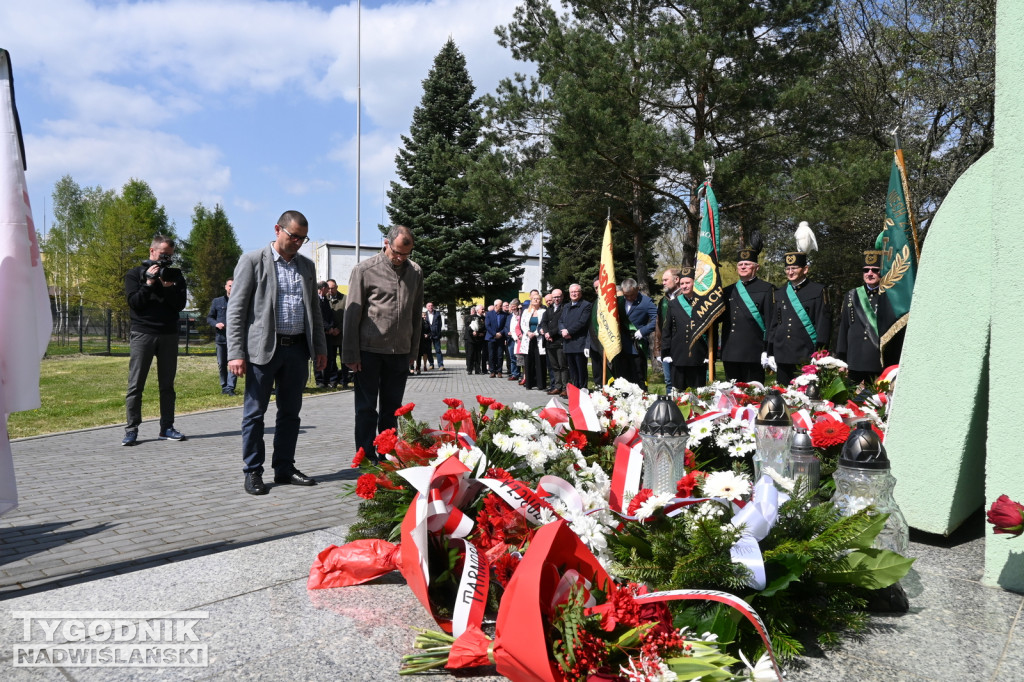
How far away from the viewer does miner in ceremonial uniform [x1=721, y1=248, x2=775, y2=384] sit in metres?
7.97

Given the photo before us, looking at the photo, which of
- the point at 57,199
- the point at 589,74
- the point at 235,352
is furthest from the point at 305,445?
the point at 57,199

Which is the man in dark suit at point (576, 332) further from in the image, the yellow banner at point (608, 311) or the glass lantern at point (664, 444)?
the glass lantern at point (664, 444)

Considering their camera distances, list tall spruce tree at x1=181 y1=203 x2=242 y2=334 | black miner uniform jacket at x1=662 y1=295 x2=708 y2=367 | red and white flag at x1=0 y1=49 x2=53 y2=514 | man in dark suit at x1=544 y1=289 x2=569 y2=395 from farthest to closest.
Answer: tall spruce tree at x1=181 y1=203 x2=242 y2=334, man in dark suit at x1=544 y1=289 x2=569 y2=395, black miner uniform jacket at x1=662 y1=295 x2=708 y2=367, red and white flag at x1=0 y1=49 x2=53 y2=514

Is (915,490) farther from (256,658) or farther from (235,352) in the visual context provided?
(235,352)

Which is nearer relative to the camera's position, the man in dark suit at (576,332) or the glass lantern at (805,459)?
the glass lantern at (805,459)

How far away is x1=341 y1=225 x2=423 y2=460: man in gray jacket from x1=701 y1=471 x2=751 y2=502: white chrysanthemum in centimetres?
347

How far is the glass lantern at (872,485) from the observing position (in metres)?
2.96


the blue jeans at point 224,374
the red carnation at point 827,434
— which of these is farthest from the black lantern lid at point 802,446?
the blue jeans at point 224,374

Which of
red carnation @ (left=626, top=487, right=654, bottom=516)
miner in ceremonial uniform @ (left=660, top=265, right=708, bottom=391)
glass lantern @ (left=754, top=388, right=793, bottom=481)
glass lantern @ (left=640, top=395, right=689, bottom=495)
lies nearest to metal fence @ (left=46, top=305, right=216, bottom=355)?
miner in ceremonial uniform @ (left=660, top=265, right=708, bottom=391)

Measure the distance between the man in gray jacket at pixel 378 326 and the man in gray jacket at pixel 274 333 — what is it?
32 centimetres

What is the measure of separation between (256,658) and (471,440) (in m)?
1.40

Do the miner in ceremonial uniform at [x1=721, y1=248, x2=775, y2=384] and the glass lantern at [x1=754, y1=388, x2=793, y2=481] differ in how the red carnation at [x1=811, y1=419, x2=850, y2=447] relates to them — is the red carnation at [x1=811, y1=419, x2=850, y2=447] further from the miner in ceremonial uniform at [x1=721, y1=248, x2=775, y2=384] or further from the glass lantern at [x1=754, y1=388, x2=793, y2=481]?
the miner in ceremonial uniform at [x1=721, y1=248, x2=775, y2=384]

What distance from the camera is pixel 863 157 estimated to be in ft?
50.5

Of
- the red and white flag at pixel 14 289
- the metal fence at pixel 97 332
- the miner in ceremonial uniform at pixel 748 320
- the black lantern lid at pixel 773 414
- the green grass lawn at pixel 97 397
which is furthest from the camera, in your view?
the metal fence at pixel 97 332
